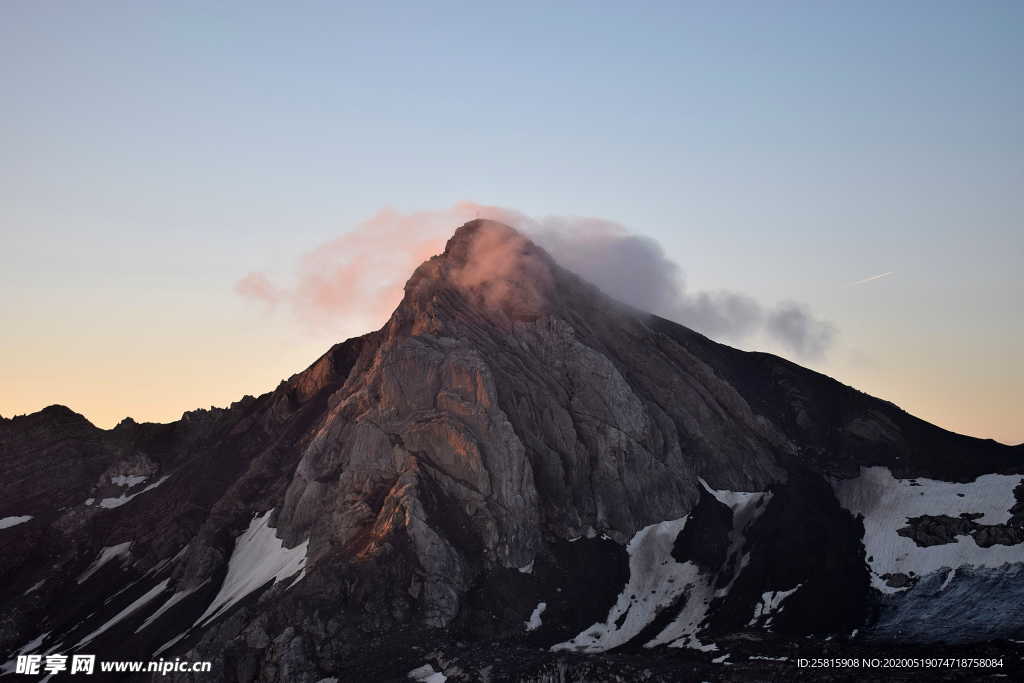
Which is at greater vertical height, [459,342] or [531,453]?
[459,342]

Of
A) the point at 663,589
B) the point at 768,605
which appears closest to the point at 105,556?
the point at 663,589

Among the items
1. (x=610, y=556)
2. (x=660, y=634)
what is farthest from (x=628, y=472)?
(x=660, y=634)

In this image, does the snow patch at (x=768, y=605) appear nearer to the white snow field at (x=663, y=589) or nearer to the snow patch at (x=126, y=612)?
the white snow field at (x=663, y=589)

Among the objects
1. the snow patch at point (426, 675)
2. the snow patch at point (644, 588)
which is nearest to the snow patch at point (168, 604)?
the snow patch at point (426, 675)

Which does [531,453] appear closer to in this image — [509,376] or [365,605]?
[509,376]

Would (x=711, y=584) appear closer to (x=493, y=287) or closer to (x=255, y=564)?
(x=493, y=287)
